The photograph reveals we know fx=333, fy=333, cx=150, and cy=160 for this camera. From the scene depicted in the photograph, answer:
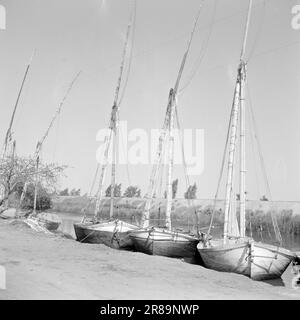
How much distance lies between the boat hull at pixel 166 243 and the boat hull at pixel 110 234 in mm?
3931

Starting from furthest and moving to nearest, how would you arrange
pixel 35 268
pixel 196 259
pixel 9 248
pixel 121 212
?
pixel 121 212 → pixel 196 259 → pixel 9 248 → pixel 35 268

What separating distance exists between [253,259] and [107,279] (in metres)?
9.69

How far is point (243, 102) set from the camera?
26.1 metres

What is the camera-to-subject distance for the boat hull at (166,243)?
24438mm

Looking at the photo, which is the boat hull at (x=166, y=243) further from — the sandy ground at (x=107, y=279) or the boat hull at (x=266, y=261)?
the boat hull at (x=266, y=261)

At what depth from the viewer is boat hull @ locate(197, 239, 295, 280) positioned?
19172 millimetres

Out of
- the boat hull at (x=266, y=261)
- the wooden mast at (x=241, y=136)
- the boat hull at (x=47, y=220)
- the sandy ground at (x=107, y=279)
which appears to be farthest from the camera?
the boat hull at (x=47, y=220)

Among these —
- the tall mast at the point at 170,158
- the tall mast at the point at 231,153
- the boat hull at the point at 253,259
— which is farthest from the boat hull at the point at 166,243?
the boat hull at the point at 253,259

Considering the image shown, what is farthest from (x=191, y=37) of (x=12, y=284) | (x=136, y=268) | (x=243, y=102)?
(x=12, y=284)

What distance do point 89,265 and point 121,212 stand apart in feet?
265

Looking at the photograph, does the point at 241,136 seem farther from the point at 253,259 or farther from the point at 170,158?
the point at 253,259

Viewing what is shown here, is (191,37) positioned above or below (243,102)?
above

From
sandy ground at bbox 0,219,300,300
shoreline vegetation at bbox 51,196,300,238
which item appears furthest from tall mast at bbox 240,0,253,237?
shoreline vegetation at bbox 51,196,300,238
